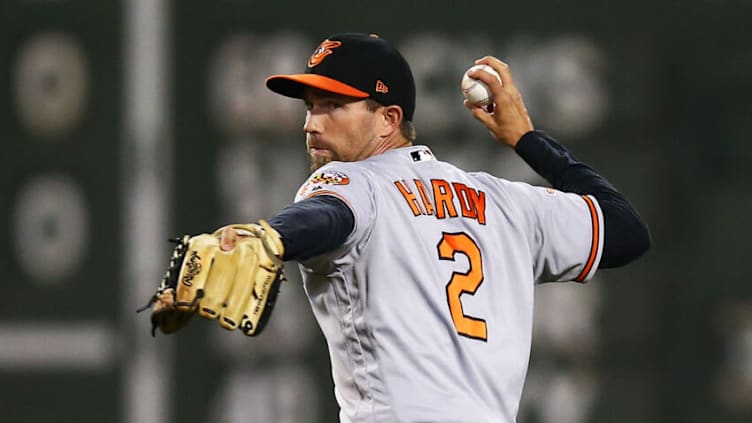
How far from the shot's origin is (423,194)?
3.02m

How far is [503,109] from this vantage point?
350 cm

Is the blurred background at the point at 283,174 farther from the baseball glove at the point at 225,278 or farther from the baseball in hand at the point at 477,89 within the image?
the baseball glove at the point at 225,278

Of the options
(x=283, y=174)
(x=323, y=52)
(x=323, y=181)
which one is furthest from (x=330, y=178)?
(x=283, y=174)

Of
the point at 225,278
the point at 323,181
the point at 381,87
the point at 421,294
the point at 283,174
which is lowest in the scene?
the point at 283,174

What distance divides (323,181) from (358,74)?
1.31 ft

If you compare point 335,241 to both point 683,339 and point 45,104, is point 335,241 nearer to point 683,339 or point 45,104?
point 683,339

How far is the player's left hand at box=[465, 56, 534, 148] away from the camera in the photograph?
11.3 feet

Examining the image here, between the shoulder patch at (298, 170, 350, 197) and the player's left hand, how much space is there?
70 cm

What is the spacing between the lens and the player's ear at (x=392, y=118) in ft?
10.5

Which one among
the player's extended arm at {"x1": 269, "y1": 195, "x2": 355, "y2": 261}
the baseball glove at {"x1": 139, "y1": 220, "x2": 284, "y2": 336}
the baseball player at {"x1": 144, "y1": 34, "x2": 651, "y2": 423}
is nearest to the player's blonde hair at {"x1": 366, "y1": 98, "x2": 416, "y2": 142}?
the baseball player at {"x1": 144, "y1": 34, "x2": 651, "y2": 423}

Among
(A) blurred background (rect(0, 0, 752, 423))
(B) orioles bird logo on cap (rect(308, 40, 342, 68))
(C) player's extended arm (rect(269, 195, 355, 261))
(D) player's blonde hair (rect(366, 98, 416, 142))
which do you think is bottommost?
(A) blurred background (rect(0, 0, 752, 423))

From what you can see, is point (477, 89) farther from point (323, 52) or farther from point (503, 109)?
point (323, 52)

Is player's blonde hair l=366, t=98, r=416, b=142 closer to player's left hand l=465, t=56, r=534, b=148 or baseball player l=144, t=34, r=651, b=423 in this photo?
baseball player l=144, t=34, r=651, b=423

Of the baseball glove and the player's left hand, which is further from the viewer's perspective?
the player's left hand
